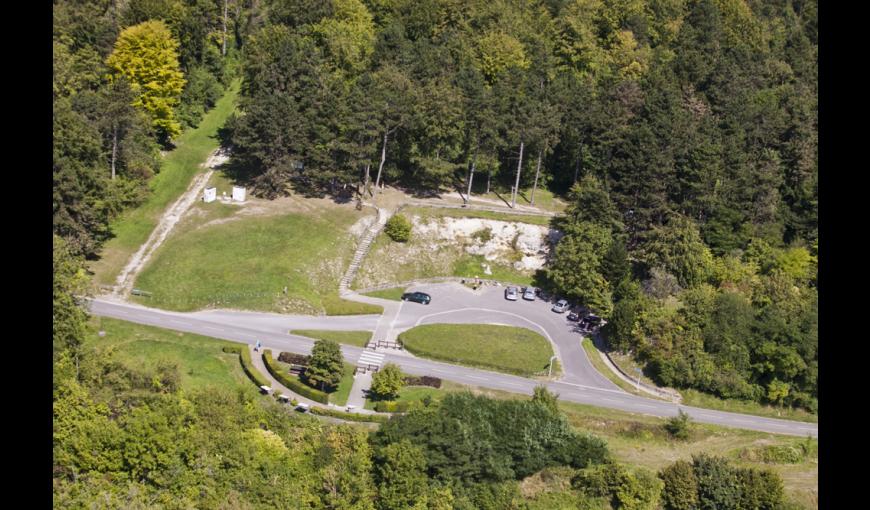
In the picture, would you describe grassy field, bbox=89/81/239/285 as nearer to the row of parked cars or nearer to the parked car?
the row of parked cars

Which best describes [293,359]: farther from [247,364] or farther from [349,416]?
[349,416]

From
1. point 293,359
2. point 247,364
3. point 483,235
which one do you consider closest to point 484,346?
point 293,359

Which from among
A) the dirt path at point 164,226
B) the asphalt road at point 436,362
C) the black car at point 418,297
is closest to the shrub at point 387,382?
the asphalt road at point 436,362

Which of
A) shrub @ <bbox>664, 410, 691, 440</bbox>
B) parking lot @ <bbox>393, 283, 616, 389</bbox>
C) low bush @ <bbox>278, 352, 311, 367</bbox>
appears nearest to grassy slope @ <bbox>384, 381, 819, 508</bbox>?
shrub @ <bbox>664, 410, 691, 440</bbox>

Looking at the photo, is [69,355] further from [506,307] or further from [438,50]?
[438,50]

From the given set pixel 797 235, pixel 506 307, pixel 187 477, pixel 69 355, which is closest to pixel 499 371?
pixel 506 307

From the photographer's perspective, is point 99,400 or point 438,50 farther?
point 438,50
